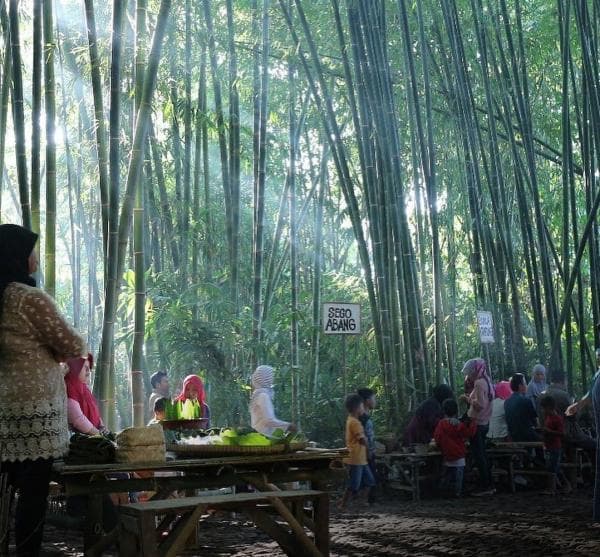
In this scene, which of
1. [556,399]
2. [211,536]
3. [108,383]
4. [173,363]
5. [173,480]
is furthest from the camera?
[173,363]

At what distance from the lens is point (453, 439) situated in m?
7.35

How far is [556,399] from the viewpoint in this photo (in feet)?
26.1

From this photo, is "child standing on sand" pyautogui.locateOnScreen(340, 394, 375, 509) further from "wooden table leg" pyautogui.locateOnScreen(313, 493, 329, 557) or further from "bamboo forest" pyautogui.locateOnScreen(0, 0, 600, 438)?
"wooden table leg" pyautogui.locateOnScreen(313, 493, 329, 557)

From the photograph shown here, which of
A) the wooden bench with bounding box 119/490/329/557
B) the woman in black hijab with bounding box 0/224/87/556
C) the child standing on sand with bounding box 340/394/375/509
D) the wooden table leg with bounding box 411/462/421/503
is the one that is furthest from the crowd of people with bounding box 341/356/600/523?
the woman in black hijab with bounding box 0/224/87/556

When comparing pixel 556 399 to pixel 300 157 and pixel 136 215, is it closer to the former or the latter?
pixel 136 215

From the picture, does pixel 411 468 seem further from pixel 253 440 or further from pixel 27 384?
pixel 27 384

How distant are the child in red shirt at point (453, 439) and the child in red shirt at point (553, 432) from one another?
55 centimetres

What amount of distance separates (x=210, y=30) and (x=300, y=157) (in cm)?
625

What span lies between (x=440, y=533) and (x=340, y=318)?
238 centimetres

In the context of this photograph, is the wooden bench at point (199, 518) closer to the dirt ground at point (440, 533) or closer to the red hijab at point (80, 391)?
the dirt ground at point (440, 533)

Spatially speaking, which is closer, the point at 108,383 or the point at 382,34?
the point at 108,383

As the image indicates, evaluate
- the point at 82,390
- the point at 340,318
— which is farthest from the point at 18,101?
the point at 340,318

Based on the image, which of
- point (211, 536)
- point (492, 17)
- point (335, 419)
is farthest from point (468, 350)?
point (211, 536)

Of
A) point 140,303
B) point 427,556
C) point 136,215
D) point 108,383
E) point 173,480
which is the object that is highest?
point 136,215
